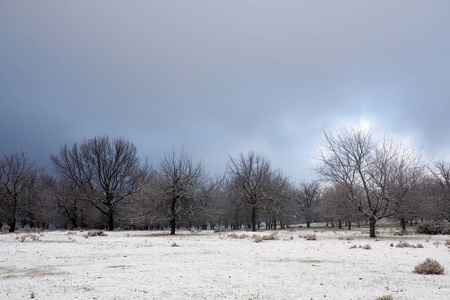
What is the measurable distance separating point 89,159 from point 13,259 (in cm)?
3262

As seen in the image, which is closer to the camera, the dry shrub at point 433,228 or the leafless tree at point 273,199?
the dry shrub at point 433,228

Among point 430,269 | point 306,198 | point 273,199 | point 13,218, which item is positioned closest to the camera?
point 430,269

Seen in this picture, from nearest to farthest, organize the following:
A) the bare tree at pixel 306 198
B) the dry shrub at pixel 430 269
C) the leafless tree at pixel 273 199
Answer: the dry shrub at pixel 430 269 → the leafless tree at pixel 273 199 → the bare tree at pixel 306 198

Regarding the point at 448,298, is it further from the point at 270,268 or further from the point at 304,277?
the point at 270,268

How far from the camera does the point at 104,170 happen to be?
130ft

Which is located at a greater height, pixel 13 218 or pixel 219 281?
pixel 219 281

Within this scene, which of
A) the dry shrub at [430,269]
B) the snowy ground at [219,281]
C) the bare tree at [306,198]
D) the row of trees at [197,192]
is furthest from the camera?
the bare tree at [306,198]

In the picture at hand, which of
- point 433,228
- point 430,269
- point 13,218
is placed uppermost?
point 430,269

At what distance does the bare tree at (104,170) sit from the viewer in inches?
1531

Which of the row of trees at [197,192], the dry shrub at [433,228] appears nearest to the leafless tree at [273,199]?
the row of trees at [197,192]

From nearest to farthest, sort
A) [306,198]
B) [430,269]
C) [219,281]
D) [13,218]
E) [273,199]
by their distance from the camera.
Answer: [219,281] < [430,269] < [13,218] < [273,199] < [306,198]

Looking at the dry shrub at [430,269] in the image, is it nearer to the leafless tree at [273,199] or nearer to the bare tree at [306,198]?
the leafless tree at [273,199]

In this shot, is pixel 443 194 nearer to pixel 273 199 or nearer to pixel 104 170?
pixel 273 199

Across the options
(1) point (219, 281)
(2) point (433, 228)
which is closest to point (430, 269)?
(1) point (219, 281)
